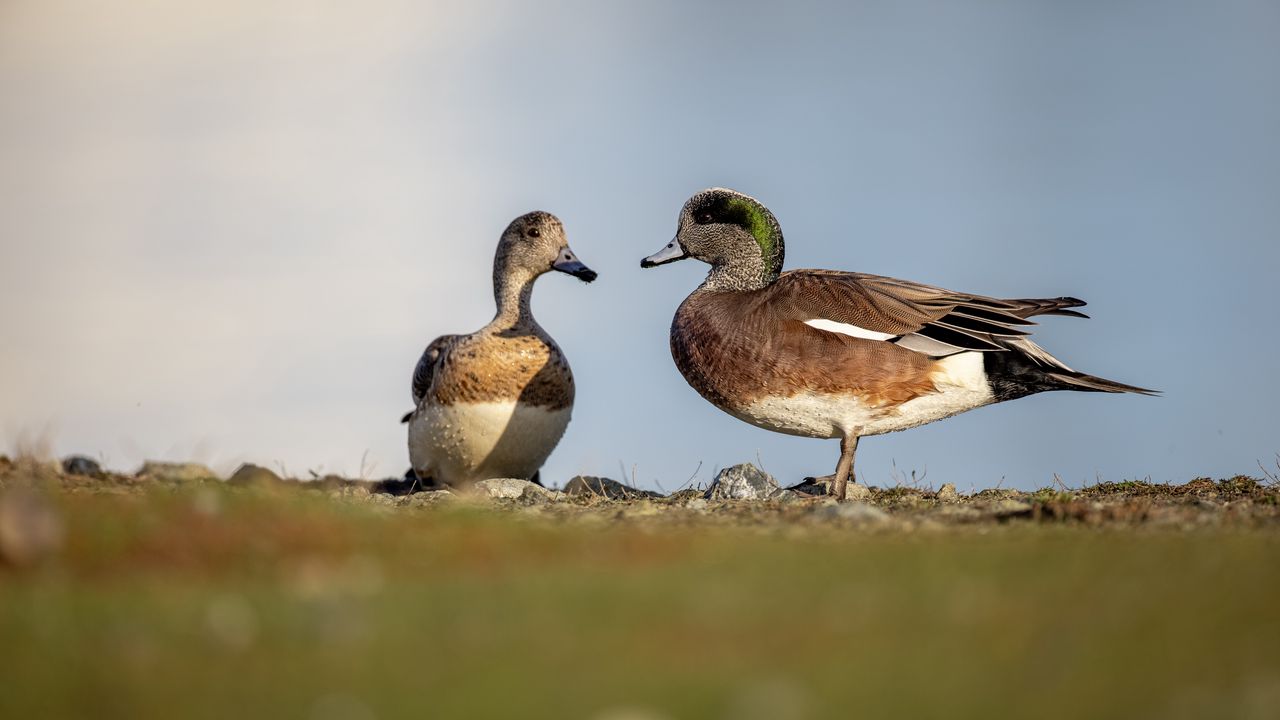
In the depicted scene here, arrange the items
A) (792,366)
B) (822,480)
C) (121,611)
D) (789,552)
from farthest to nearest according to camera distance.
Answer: (822,480)
(792,366)
(789,552)
(121,611)

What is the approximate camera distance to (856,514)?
6371 millimetres

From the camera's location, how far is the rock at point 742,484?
909 centimetres

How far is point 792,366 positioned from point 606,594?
192 inches

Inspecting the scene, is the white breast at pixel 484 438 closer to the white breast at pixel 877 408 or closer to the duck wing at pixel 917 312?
the white breast at pixel 877 408

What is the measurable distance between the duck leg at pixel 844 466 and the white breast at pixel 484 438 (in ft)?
9.03

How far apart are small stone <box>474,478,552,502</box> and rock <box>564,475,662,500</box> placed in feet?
0.88

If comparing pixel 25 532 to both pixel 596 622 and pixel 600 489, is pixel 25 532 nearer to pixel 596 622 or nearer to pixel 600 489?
pixel 596 622

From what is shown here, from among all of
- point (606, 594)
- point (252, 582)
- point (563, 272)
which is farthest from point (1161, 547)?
point (563, 272)

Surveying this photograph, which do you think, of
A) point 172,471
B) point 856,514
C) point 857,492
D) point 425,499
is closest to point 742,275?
point 857,492

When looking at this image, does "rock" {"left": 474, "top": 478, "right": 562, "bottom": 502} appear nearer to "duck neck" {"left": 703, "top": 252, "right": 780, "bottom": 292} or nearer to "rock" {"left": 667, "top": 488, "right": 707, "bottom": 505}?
"rock" {"left": 667, "top": 488, "right": 707, "bottom": 505}

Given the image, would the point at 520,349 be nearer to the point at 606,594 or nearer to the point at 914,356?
the point at 914,356

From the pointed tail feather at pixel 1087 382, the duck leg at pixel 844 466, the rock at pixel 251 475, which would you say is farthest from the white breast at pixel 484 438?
the pointed tail feather at pixel 1087 382

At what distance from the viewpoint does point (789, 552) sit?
15.3 feet

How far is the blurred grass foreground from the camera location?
2998mm
